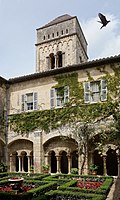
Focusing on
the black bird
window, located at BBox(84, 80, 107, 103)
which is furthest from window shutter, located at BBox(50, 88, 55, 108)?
the black bird

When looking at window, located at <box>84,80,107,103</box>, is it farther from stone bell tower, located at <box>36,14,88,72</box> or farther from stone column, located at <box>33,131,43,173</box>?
stone bell tower, located at <box>36,14,88,72</box>

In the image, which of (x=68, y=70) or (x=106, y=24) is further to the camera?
(x=68, y=70)

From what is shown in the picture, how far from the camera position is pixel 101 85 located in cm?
1571

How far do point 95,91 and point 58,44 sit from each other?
14.1 meters

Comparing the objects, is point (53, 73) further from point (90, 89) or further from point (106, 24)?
point (106, 24)

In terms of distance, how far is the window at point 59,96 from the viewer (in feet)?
55.4

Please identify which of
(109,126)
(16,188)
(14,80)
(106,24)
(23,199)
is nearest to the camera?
(106,24)

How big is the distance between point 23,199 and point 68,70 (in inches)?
409

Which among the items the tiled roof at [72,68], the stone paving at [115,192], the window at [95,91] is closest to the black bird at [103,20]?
the stone paving at [115,192]

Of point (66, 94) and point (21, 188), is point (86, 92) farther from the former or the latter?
point (21, 188)

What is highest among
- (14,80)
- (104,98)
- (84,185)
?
(14,80)

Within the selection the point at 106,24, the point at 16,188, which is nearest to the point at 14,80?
the point at 16,188

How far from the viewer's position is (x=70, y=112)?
1634 centimetres

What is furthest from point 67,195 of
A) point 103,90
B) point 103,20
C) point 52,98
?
point 52,98
